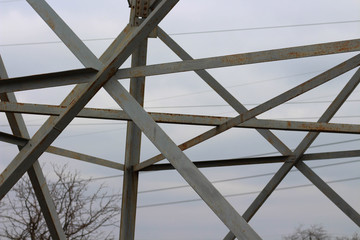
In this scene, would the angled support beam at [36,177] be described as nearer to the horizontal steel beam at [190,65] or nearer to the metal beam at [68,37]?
the horizontal steel beam at [190,65]

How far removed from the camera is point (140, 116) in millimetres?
6559

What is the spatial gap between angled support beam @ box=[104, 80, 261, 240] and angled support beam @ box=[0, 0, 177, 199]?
0.55 ft

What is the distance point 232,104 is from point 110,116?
2.41 meters

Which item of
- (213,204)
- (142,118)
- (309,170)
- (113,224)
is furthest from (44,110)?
(113,224)

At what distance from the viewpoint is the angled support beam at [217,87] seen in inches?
418

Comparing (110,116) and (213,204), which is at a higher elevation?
(110,116)

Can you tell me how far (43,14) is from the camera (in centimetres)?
720

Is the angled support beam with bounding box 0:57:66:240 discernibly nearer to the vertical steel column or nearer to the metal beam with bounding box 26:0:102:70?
the vertical steel column

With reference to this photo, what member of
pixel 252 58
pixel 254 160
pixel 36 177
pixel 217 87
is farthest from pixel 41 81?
pixel 254 160

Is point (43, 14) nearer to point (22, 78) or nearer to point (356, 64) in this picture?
point (22, 78)

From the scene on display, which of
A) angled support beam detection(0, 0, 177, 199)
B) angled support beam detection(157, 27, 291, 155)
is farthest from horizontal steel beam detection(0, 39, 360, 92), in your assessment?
angled support beam detection(157, 27, 291, 155)

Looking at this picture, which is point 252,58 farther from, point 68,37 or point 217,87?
point 217,87

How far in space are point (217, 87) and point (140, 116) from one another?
4.34 metres

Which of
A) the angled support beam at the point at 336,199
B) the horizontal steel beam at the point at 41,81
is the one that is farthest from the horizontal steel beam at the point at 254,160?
the horizontal steel beam at the point at 41,81
